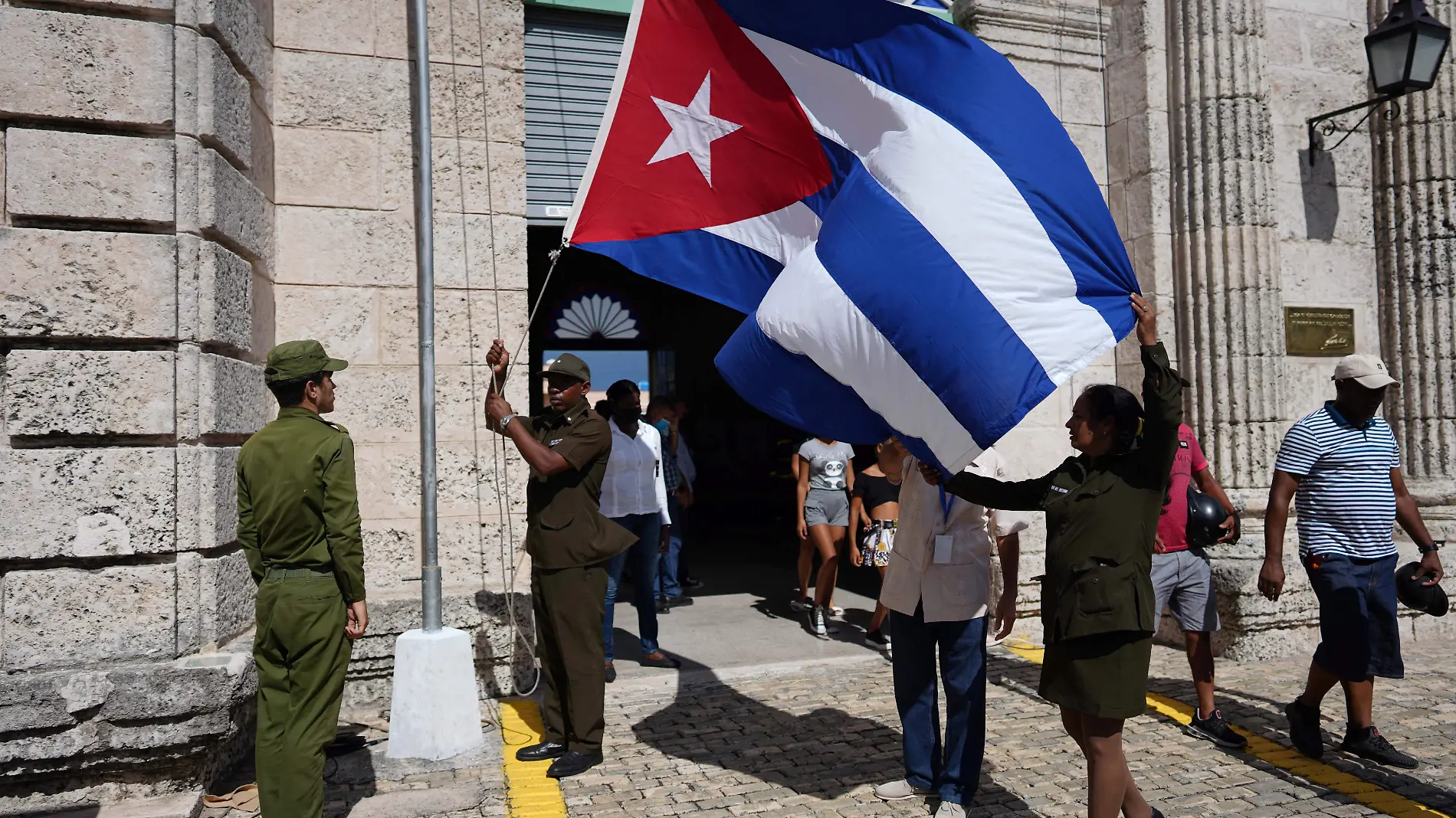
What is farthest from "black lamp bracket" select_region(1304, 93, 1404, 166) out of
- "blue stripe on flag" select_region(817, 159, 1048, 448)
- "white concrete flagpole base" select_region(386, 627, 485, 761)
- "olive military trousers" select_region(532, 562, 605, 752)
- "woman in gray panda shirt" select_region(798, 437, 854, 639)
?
"white concrete flagpole base" select_region(386, 627, 485, 761)

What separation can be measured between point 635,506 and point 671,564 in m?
2.15

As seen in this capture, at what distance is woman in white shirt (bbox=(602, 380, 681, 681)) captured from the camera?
21.7 feet

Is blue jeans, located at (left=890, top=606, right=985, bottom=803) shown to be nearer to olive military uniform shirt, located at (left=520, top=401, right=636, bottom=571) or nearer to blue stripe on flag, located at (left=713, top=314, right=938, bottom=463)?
blue stripe on flag, located at (left=713, top=314, right=938, bottom=463)

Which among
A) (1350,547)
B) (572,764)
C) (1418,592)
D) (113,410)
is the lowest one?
(572,764)

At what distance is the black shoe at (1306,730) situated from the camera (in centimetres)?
482

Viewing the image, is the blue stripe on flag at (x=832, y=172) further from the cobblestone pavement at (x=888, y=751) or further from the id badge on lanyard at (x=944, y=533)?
the cobblestone pavement at (x=888, y=751)

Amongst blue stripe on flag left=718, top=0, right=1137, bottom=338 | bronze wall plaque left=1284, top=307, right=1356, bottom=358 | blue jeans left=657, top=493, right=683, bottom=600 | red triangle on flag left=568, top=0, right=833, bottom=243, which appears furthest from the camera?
blue jeans left=657, top=493, right=683, bottom=600

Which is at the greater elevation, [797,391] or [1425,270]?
[1425,270]

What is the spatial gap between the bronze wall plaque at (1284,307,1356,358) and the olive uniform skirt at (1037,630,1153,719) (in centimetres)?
554

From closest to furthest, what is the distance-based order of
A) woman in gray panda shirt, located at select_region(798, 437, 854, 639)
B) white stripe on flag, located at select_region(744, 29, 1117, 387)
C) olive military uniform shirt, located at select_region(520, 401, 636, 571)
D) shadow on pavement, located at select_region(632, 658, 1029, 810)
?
white stripe on flag, located at select_region(744, 29, 1117, 387)
shadow on pavement, located at select_region(632, 658, 1029, 810)
olive military uniform shirt, located at select_region(520, 401, 636, 571)
woman in gray panda shirt, located at select_region(798, 437, 854, 639)

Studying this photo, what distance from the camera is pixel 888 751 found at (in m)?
4.89

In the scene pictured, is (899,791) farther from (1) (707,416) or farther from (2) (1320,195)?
(1) (707,416)

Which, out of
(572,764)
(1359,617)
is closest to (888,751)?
(572,764)

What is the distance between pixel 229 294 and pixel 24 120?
3.61ft
